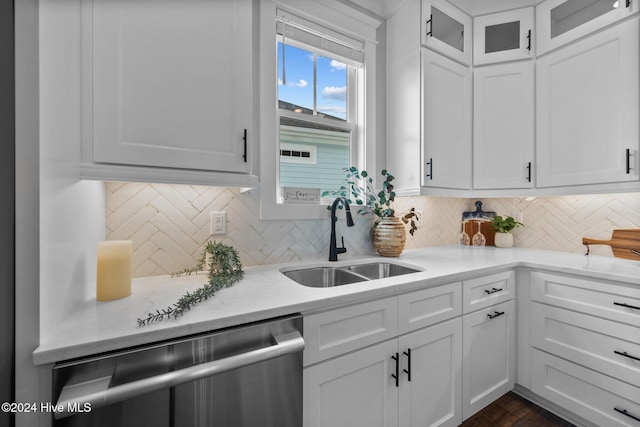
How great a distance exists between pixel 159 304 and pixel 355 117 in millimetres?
1720

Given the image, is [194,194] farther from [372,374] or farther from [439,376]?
[439,376]

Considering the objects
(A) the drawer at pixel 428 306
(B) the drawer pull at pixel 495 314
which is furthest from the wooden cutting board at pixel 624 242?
(A) the drawer at pixel 428 306

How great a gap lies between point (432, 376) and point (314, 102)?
5.87 feet

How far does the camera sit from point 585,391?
59.6 inches

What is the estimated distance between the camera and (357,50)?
6.46 ft

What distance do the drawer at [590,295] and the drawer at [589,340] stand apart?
0.13ft

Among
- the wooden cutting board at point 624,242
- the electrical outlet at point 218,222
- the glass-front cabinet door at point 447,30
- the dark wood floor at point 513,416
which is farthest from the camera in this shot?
the glass-front cabinet door at point 447,30

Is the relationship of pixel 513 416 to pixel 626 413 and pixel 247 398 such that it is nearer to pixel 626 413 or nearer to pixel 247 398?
pixel 626 413

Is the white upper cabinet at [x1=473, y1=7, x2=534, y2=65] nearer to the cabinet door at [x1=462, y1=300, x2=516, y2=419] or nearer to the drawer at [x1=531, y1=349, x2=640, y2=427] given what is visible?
the cabinet door at [x1=462, y1=300, x2=516, y2=419]

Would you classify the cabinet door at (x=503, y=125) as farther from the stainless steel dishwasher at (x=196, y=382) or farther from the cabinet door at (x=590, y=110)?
the stainless steel dishwasher at (x=196, y=382)

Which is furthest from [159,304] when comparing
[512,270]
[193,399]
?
[512,270]

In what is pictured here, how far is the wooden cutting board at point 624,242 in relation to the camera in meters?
1.71

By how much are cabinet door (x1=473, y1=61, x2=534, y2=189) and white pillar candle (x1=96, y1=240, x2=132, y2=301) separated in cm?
227

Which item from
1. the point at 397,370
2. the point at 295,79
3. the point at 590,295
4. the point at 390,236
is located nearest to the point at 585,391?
the point at 590,295
